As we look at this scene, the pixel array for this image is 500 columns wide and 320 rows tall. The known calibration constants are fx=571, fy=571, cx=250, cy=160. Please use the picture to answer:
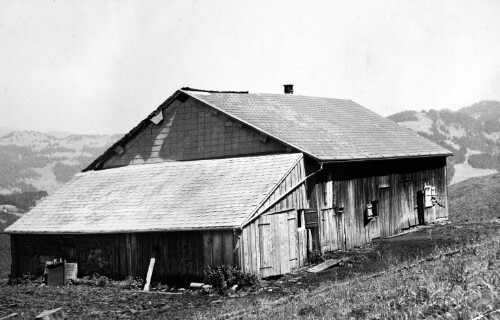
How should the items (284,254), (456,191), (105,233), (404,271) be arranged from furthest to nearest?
(456,191) < (105,233) < (284,254) < (404,271)

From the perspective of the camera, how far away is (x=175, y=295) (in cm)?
2027

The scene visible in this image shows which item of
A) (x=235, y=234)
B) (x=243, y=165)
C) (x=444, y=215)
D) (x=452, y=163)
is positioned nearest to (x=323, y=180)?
(x=243, y=165)

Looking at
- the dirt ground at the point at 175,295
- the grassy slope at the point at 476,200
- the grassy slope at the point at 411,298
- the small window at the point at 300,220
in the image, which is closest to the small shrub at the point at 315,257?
the dirt ground at the point at 175,295

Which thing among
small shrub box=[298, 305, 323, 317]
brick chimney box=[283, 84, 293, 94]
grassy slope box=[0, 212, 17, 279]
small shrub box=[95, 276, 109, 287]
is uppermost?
brick chimney box=[283, 84, 293, 94]

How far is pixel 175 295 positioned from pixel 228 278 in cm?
197

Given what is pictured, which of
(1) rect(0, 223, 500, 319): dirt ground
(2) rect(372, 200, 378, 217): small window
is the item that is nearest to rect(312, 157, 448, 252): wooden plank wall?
(2) rect(372, 200, 378, 217): small window

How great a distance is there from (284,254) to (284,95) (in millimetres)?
14093

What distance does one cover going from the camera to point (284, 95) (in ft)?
112

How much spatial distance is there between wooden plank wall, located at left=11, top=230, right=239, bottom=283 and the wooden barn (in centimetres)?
5

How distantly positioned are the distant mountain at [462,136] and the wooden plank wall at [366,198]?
62653mm

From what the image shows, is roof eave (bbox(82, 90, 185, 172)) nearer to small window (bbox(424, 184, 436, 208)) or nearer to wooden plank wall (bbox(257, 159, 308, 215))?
wooden plank wall (bbox(257, 159, 308, 215))

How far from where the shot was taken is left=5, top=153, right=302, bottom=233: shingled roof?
22078 mm

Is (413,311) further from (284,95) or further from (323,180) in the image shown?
(284,95)

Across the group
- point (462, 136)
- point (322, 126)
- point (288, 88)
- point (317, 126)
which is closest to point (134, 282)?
point (317, 126)
